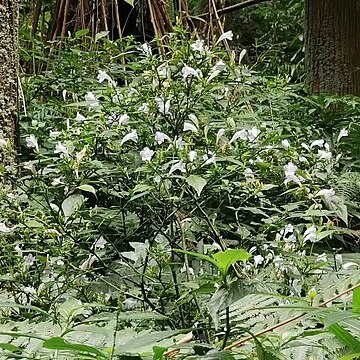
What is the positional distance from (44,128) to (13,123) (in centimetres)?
32

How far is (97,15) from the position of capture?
2264 mm

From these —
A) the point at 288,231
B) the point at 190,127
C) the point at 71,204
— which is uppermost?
the point at 190,127

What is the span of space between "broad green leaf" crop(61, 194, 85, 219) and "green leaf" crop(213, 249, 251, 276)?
1.62 feet

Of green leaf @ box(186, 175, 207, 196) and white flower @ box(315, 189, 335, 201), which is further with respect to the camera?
white flower @ box(315, 189, 335, 201)

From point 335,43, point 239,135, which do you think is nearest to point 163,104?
point 239,135

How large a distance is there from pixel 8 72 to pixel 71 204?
1.55ft

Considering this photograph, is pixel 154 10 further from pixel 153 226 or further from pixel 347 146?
pixel 153 226

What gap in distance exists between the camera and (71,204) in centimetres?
106

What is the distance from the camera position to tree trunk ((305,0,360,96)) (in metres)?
2.44

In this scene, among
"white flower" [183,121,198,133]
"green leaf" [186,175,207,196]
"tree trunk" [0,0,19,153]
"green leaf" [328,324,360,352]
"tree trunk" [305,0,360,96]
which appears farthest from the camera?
"tree trunk" [305,0,360,96]

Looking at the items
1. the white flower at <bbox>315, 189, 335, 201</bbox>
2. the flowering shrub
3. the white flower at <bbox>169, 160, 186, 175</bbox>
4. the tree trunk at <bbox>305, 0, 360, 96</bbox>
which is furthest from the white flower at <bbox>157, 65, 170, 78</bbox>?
the tree trunk at <bbox>305, 0, 360, 96</bbox>

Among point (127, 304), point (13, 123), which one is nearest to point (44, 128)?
point (13, 123)

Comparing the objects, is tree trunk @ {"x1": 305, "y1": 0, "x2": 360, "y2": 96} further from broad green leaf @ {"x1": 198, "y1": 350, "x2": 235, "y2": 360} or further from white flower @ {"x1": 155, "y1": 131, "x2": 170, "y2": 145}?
broad green leaf @ {"x1": 198, "y1": 350, "x2": 235, "y2": 360}

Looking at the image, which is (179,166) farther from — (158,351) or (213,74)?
(158,351)
